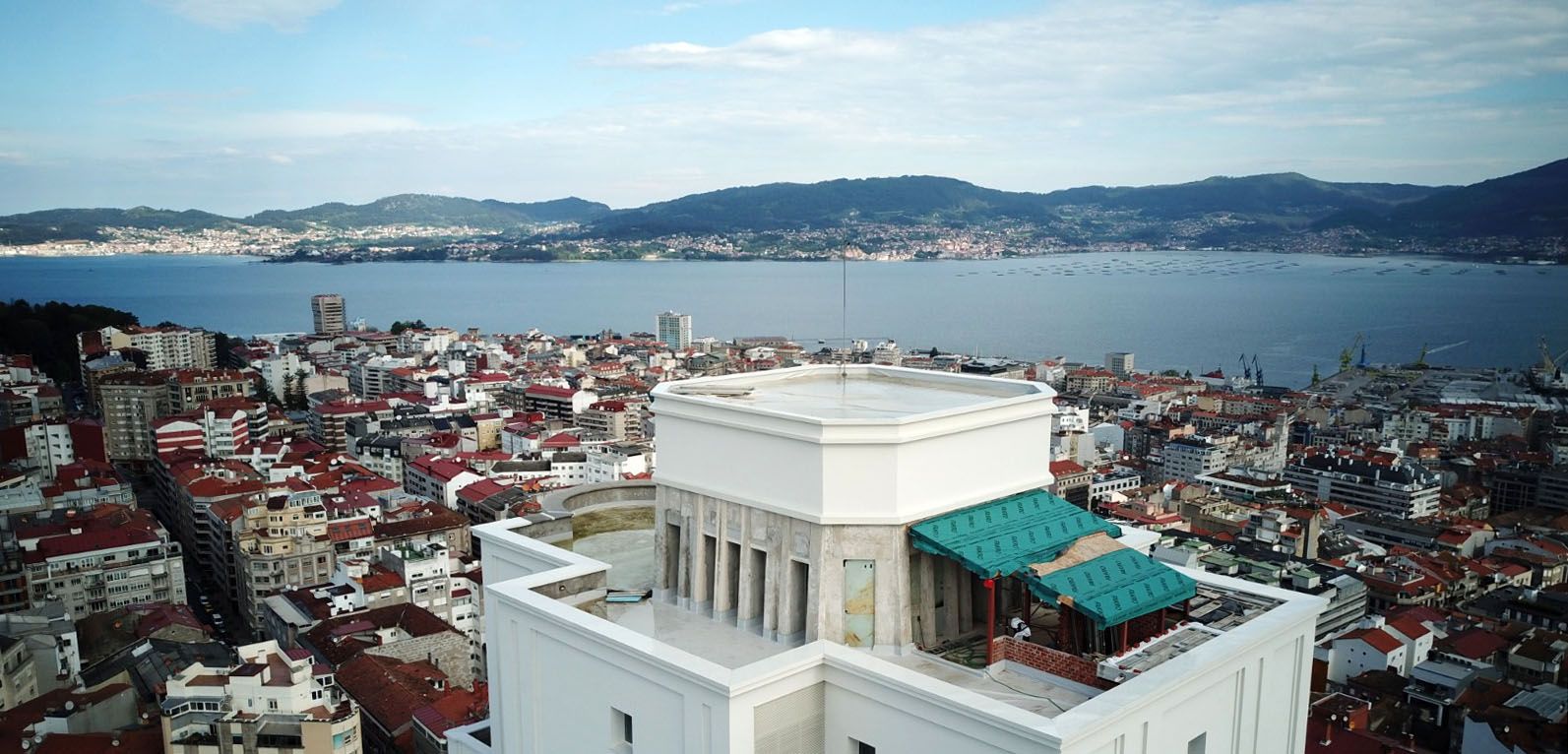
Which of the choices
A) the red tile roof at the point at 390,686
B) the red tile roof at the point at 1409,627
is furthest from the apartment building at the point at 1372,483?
the red tile roof at the point at 390,686

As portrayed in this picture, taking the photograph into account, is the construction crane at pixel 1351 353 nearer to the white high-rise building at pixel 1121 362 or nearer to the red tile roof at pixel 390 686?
the white high-rise building at pixel 1121 362

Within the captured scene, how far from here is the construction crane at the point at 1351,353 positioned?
6462 cm

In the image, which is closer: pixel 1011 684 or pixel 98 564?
pixel 1011 684

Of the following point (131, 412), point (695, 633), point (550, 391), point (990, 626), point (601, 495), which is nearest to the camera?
point (990, 626)

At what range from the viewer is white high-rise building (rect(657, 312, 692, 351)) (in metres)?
76.5

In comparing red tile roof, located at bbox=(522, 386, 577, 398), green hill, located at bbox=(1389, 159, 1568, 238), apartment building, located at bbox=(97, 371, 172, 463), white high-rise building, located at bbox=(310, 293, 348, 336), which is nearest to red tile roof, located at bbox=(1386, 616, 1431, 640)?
green hill, located at bbox=(1389, 159, 1568, 238)

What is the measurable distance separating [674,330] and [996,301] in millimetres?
47065

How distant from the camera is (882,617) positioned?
5.48 m

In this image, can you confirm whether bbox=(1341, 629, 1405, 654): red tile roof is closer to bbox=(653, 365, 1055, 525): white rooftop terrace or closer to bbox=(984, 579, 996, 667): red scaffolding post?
bbox=(653, 365, 1055, 525): white rooftop terrace

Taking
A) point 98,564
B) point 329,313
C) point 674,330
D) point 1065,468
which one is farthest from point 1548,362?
point 329,313

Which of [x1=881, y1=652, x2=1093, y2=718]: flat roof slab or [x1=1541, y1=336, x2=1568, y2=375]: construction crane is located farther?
[x1=1541, y1=336, x2=1568, y2=375]: construction crane

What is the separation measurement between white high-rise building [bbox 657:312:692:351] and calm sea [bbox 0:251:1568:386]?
916 centimetres

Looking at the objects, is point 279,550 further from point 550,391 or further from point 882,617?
point 550,391

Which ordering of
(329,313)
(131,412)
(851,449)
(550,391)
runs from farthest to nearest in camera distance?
(329,313) < (550,391) < (131,412) < (851,449)
